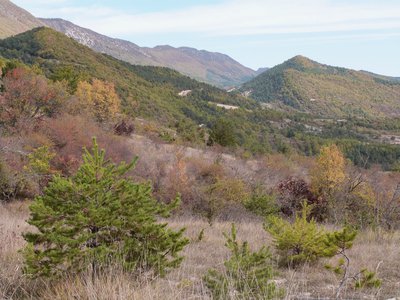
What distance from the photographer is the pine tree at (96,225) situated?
351 cm

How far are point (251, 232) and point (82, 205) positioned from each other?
6448mm

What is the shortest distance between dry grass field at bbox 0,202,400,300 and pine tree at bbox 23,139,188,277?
16cm

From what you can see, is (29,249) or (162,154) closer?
(29,249)

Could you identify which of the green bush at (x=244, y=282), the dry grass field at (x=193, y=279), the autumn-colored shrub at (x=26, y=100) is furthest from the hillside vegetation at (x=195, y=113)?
the green bush at (x=244, y=282)

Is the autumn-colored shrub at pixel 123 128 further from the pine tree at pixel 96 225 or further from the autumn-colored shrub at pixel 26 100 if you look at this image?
the pine tree at pixel 96 225

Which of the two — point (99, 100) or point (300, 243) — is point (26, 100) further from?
point (300, 243)

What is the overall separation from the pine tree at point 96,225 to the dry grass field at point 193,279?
155 mm

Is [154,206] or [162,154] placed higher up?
[154,206]

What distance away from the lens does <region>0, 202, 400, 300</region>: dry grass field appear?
326cm

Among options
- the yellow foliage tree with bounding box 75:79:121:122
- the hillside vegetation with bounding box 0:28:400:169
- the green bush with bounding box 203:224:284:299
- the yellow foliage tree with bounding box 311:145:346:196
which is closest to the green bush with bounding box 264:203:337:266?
the green bush with bounding box 203:224:284:299

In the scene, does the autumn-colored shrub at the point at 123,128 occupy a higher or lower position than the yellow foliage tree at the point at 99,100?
lower

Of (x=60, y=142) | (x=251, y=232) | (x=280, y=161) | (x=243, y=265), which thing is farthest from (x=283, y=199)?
(x=280, y=161)

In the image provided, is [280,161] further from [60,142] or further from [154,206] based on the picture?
[154,206]

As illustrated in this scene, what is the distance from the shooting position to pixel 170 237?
3898 mm
